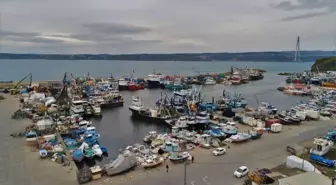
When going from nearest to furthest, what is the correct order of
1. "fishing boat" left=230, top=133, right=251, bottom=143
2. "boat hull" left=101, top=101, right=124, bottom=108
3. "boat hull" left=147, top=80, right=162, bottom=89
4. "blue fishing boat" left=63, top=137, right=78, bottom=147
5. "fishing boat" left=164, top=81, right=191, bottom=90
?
"fishing boat" left=230, top=133, right=251, bottom=143 < "blue fishing boat" left=63, top=137, right=78, bottom=147 < "boat hull" left=101, top=101, right=124, bottom=108 < "fishing boat" left=164, top=81, right=191, bottom=90 < "boat hull" left=147, top=80, right=162, bottom=89

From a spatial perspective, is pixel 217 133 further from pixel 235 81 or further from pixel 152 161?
pixel 235 81

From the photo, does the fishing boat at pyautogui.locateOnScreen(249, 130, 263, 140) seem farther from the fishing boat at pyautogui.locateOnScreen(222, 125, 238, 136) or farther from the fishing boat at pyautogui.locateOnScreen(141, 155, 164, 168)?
the fishing boat at pyautogui.locateOnScreen(141, 155, 164, 168)

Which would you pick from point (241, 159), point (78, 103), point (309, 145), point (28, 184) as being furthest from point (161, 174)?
point (78, 103)

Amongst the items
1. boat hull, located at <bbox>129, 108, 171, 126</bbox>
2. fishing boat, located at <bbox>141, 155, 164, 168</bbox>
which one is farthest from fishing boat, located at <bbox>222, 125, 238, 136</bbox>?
fishing boat, located at <bbox>141, 155, 164, 168</bbox>

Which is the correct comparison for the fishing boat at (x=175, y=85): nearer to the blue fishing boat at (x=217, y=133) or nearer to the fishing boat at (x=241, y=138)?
the blue fishing boat at (x=217, y=133)

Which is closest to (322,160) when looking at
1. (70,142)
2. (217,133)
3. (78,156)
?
(217,133)

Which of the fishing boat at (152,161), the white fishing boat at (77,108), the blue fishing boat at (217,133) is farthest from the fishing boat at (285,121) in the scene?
the white fishing boat at (77,108)
